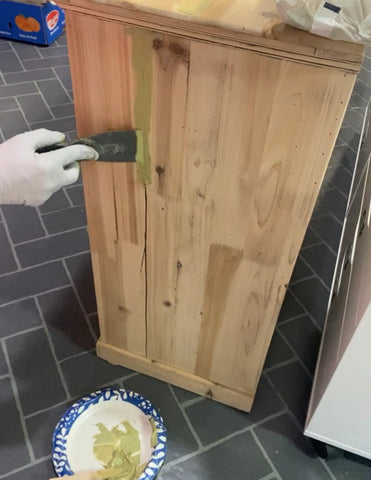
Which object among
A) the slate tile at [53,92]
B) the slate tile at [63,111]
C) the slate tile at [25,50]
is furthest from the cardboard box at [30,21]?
the slate tile at [63,111]

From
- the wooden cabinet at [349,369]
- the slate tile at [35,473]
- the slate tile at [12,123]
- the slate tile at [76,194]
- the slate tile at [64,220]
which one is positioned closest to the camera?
the wooden cabinet at [349,369]

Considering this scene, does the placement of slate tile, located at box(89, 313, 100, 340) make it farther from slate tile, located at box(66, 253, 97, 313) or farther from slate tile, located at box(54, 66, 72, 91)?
slate tile, located at box(54, 66, 72, 91)

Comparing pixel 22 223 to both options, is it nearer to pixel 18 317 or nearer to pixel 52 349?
pixel 18 317

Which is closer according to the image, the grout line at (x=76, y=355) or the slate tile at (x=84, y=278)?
the grout line at (x=76, y=355)

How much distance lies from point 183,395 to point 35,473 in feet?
1.56

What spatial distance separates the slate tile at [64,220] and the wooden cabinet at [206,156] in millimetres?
696

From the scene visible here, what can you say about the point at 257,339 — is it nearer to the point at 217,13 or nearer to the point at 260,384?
the point at 260,384

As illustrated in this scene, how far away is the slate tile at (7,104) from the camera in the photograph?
8.41 feet

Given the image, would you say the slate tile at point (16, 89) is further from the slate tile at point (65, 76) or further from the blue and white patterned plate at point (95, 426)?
the blue and white patterned plate at point (95, 426)

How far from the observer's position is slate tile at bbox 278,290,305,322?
1718mm

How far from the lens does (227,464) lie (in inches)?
52.2

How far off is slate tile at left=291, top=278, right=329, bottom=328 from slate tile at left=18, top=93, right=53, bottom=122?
1.62 m

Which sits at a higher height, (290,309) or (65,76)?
(65,76)

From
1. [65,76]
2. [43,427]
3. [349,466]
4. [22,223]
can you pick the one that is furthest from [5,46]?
[349,466]
